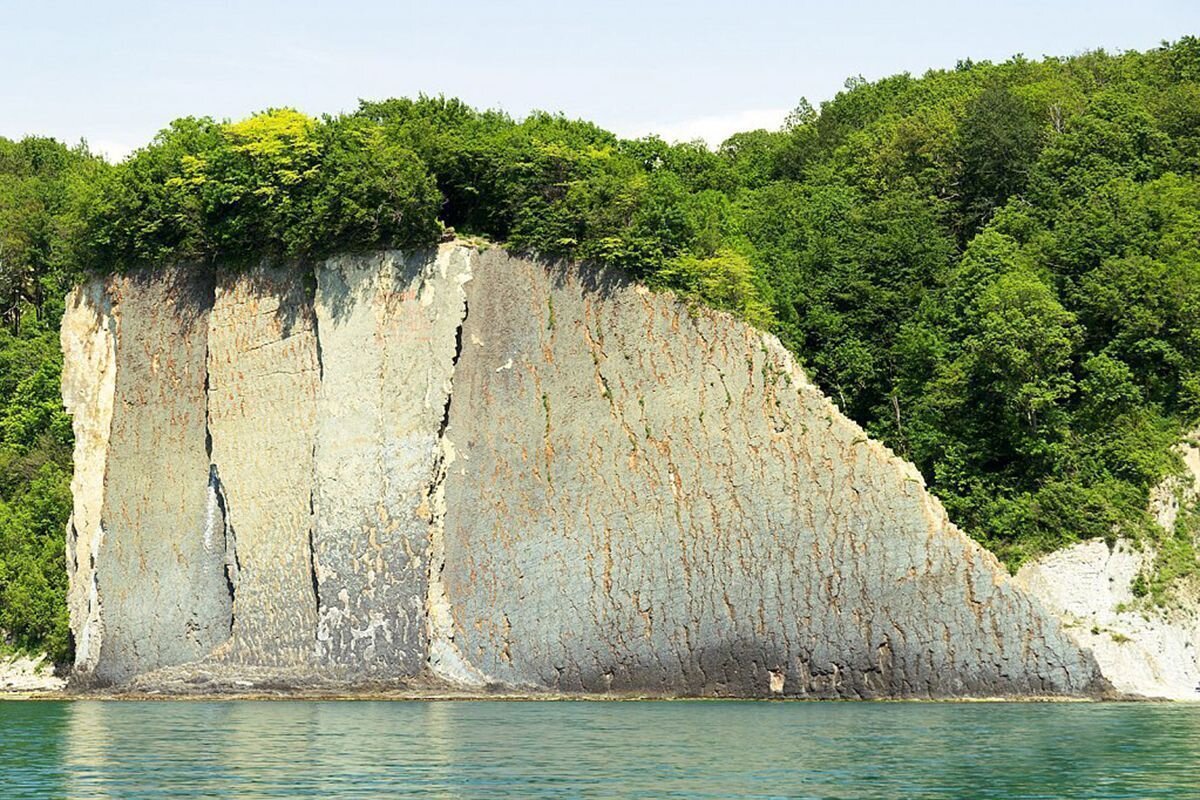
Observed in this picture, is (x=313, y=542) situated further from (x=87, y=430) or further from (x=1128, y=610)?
(x=1128, y=610)

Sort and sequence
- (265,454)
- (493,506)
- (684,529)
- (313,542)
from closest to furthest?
1. (684,529)
2. (493,506)
3. (313,542)
4. (265,454)

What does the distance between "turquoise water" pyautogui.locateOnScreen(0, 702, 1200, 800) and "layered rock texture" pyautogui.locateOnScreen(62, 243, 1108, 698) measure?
9.30ft

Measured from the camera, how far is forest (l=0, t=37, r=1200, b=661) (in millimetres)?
51188

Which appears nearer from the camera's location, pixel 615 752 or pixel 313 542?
pixel 615 752

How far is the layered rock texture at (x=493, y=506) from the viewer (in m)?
46.2

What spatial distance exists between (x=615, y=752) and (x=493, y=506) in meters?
18.9

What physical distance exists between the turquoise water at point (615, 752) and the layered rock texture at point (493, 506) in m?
2.83

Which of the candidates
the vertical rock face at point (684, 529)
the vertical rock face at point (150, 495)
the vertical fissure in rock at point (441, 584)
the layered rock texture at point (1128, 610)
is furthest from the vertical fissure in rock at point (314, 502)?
the layered rock texture at point (1128, 610)

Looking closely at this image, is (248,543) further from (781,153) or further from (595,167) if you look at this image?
(781,153)

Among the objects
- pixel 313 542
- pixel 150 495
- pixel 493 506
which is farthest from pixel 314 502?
pixel 150 495

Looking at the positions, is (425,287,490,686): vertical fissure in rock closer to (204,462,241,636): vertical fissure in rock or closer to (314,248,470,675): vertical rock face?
(314,248,470,675): vertical rock face

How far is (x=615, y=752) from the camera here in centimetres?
3231

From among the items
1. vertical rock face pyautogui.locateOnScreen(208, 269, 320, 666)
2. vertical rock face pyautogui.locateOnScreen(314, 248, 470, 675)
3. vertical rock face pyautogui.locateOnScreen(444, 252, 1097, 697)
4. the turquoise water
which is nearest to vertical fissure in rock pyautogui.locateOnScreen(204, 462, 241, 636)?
vertical rock face pyautogui.locateOnScreen(208, 269, 320, 666)

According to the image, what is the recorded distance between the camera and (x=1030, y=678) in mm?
44781
